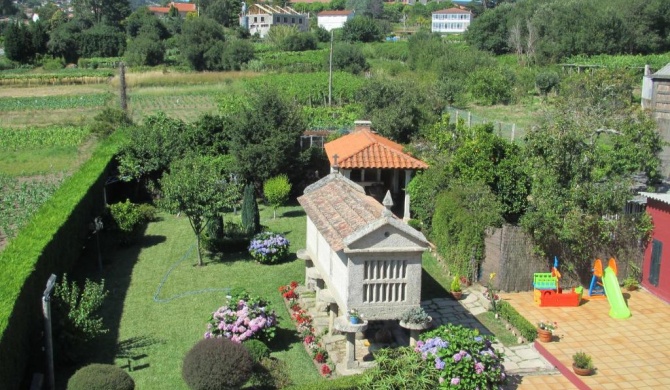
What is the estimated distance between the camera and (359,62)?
72688 mm

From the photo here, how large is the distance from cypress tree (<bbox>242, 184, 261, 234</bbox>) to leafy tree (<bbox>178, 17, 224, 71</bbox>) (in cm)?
6403

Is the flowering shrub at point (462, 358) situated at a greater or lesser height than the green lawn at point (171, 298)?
greater

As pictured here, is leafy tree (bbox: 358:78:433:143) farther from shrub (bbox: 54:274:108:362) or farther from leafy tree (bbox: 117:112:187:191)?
shrub (bbox: 54:274:108:362)

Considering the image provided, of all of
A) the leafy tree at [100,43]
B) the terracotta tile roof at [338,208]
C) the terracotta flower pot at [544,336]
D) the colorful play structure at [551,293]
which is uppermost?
the leafy tree at [100,43]

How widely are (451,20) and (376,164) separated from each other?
139448 millimetres

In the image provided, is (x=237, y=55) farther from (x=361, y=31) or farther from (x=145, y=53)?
(x=361, y=31)

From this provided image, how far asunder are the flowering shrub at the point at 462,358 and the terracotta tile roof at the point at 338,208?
8.43 feet

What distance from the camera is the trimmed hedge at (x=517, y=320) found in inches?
633

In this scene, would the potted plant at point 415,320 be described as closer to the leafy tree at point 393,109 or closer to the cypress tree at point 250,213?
the cypress tree at point 250,213

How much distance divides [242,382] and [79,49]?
93.8 metres

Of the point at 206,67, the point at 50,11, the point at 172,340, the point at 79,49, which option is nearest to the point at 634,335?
the point at 172,340

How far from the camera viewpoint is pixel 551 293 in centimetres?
1833

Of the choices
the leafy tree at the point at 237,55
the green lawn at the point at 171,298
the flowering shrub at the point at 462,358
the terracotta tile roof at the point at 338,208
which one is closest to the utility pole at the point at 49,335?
the green lawn at the point at 171,298

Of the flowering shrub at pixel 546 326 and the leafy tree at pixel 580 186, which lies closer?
the flowering shrub at pixel 546 326
